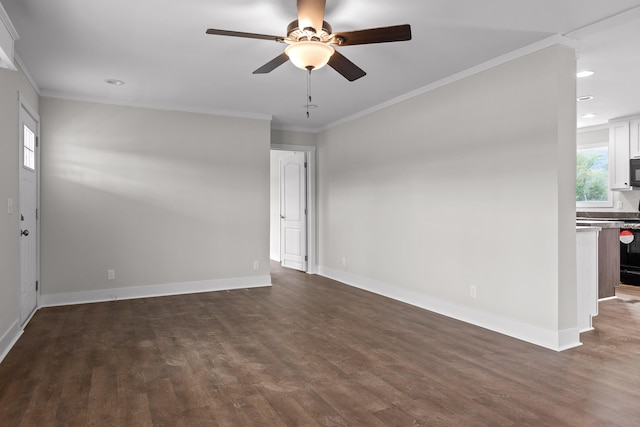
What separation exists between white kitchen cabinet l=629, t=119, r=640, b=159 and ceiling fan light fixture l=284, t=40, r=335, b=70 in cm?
580

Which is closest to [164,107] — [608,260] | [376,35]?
[376,35]

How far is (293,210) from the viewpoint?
7.41 meters

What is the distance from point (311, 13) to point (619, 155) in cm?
609

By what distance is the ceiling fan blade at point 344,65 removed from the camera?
2.80 m

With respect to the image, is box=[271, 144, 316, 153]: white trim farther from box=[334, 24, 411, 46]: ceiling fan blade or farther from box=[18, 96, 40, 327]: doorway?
box=[334, 24, 411, 46]: ceiling fan blade

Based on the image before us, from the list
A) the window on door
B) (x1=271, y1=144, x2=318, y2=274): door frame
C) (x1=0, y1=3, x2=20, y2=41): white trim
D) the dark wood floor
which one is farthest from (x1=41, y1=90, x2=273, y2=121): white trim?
the dark wood floor

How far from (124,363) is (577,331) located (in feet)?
11.8

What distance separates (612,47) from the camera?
3.51 m

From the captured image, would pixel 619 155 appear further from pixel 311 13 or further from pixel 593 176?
pixel 311 13

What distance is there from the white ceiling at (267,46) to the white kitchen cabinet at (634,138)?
1109 mm

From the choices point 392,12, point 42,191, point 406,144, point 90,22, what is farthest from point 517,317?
point 42,191

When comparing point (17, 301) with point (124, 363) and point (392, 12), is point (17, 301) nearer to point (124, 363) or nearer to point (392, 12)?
point (124, 363)

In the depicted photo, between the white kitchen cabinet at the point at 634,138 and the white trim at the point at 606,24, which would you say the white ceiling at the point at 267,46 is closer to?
the white trim at the point at 606,24

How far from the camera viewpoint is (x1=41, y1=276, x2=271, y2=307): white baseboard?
15.9ft
